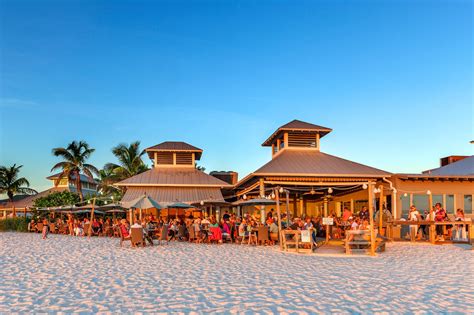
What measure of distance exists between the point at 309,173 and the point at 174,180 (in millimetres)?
11179

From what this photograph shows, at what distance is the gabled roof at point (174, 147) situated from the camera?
98.9 ft

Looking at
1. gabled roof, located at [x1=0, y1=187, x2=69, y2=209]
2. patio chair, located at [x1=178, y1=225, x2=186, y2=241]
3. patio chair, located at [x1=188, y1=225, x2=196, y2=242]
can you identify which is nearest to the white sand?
patio chair, located at [x1=188, y1=225, x2=196, y2=242]

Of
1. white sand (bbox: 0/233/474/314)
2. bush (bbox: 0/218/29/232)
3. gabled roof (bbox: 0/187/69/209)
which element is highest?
gabled roof (bbox: 0/187/69/209)

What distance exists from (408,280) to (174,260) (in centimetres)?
637

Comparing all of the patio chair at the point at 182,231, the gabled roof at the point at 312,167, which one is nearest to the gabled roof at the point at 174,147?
the gabled roof at the point at 312,167

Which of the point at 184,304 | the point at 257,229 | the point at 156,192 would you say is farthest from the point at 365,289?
the point at 156,192

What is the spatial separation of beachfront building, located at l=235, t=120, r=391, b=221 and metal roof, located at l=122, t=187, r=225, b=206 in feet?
8.68

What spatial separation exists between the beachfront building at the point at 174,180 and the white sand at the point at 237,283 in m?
12.8

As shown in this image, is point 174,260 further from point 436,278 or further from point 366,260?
point 436,278

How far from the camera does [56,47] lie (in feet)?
58.6

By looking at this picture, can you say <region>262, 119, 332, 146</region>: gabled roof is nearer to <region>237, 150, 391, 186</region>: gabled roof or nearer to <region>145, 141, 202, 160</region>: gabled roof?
<region>237, 150, 391, 186</region>: gabled roof

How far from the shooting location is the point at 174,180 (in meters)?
28.3

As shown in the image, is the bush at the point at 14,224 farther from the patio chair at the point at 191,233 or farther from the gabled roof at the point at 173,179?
the patio chair at the point at 191,233

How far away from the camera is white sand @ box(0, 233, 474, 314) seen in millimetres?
7047
